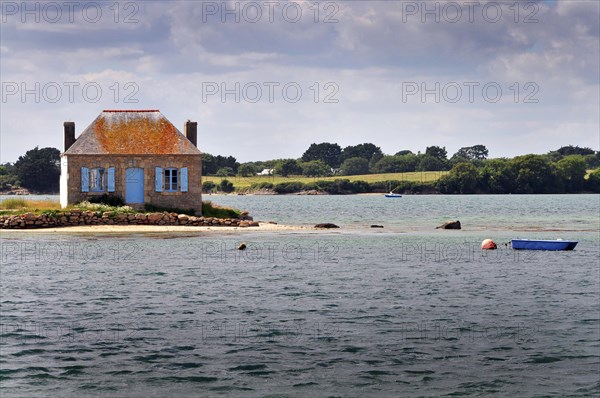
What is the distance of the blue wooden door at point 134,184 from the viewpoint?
52.1 m

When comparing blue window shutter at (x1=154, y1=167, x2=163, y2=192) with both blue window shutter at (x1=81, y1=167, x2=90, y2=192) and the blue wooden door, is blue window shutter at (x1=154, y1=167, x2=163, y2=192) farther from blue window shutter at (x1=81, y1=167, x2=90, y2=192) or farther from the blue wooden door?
blue window shutter at (x1=81, y1=167, x2=90, y2=192)

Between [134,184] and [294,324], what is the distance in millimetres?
33148

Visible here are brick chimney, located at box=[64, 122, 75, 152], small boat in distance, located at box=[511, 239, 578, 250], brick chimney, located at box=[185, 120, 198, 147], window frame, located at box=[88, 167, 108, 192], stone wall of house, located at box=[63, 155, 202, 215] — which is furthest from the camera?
brick chimney, located at box=[185, 120, 198, 147]

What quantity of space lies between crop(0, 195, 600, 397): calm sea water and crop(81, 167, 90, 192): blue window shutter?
12.7 m

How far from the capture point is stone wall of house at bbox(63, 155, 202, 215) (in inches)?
2037

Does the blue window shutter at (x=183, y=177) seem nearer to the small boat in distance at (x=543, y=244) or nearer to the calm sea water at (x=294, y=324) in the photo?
the calm sea water at (x=294, y=324)

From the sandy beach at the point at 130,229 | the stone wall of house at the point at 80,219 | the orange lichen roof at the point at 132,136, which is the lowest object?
the sandy beach at the point at 130,229

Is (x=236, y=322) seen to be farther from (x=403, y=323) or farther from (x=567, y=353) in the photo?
(x=567, y=353)

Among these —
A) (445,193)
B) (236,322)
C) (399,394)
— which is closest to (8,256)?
(236,322)

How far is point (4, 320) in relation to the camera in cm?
2108

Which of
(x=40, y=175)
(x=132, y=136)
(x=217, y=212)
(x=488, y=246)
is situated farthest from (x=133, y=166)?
(x=40, y=175)

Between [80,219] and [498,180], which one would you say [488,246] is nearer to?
[80,219]

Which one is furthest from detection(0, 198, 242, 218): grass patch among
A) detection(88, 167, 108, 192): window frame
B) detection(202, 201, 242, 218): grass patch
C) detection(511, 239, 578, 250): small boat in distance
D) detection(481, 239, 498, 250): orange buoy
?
detection(511, 239, 578, 250): small boat in distance

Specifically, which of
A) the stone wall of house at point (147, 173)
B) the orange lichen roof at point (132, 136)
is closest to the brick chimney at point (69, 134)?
the orange lichen roof at point (132, 136)
